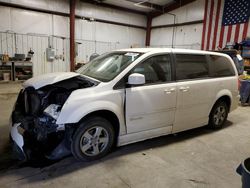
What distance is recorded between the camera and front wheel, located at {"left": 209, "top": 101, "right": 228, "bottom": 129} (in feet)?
11.8

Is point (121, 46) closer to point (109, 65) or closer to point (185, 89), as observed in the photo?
point (109, 65)

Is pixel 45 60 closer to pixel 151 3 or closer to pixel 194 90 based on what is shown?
pixel 151 3

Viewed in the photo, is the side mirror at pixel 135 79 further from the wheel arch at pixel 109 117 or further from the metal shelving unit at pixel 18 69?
the metal shelving unit at pixel 18 69

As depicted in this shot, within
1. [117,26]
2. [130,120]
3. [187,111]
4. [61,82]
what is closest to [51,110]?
[61,82]

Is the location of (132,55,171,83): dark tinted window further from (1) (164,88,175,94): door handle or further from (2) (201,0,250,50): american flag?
(2) (201,0,250,50): american flag

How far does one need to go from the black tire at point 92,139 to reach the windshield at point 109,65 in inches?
22.0

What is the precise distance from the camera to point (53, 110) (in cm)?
230

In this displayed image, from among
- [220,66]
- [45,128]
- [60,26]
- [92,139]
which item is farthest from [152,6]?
[45,128]

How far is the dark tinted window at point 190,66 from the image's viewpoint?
9.97 feet

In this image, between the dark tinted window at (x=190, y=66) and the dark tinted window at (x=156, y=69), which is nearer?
the dark tinted window at (x=156, y=69)

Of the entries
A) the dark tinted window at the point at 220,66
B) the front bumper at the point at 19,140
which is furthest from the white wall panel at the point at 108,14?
the front bumper at the point at 19,140

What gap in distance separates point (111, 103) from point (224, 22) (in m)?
8.41

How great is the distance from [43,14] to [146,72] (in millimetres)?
7800

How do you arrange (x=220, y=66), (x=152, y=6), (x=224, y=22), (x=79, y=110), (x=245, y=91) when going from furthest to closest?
(x=152, y=6)
(x=224, y=22)
(x=245, y=91)
(x=220, y=66)
(x=79, y=110)
